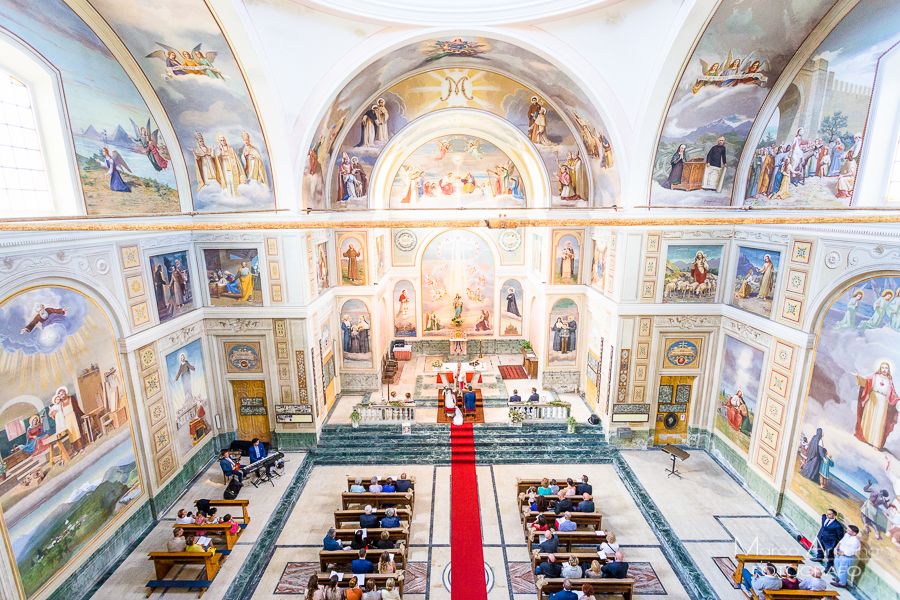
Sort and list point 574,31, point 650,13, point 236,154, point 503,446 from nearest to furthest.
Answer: point 650,13
point 574,31
point 236,154
point 503,446

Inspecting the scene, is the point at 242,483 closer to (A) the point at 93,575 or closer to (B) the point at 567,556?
(A) the point at 93,575

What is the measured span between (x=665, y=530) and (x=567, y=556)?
355cm

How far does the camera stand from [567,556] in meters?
10.1

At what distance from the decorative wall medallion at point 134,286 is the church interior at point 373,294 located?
85mm

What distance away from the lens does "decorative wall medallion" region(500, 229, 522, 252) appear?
2341 cm

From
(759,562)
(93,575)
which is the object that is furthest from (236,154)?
(759,562)

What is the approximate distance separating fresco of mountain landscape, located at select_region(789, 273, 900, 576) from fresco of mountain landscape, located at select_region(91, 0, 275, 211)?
15.7 m

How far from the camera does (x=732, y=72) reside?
39.7 feet

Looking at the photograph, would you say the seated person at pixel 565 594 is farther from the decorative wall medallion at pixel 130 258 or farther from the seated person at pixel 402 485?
the decorative wall medallion at pixel 130 258

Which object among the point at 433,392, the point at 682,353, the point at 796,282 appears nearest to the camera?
the point at 796,282

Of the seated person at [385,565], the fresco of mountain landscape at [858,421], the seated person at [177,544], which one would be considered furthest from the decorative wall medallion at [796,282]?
the seated person at [177,544]

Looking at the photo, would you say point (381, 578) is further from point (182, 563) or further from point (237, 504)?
point (237, 504)

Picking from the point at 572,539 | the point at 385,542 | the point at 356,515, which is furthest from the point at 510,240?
the point at 385,542

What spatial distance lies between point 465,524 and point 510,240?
1485 cm
